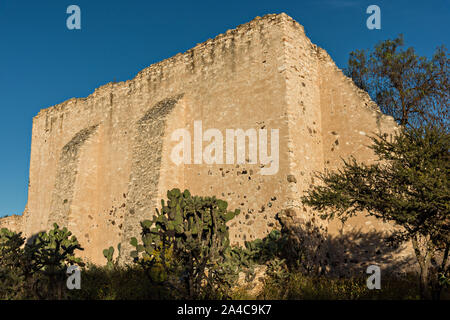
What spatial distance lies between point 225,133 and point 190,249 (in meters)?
6.00

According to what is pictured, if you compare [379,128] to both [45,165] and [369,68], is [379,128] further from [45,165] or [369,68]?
[45,165]

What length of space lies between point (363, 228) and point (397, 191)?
332 cm

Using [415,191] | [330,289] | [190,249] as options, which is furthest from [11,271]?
[415,191]

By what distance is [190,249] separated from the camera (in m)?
8.51

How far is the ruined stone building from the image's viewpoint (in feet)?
41.3

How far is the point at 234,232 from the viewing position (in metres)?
12.8

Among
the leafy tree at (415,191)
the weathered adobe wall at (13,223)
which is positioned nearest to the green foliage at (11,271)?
the leafy tree at (415,191)

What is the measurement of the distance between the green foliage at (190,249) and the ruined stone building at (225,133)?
2571 millimetres

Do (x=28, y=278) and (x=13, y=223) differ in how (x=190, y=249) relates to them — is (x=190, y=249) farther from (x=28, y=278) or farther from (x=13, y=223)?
(x=13, y=223)

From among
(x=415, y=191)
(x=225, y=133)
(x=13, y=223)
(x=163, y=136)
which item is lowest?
(x=13, y=223)

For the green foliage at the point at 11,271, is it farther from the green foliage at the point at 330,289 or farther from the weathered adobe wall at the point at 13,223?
the weathered adobe wall at the point at 13,223

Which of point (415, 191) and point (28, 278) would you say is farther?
point (415, 191)

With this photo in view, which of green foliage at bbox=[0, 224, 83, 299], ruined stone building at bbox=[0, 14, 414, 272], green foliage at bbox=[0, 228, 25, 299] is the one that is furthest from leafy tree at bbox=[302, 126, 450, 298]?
green foliage at bbox=[0, 228, 25, 299]
